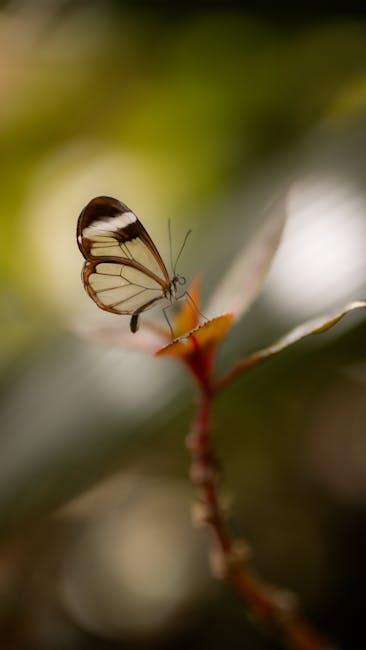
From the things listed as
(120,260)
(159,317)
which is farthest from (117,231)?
(159,317)

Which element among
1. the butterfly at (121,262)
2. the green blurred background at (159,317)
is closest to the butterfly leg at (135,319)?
the butterfly at (121,262)

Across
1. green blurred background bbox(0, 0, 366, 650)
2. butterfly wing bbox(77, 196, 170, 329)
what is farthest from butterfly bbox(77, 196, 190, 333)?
green blurred background bbox(0, 0, 366, 650)

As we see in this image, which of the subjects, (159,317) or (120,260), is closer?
(120,260)

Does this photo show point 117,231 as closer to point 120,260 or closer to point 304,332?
point 120,260

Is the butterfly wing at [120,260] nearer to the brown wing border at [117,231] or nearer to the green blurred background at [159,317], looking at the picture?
the brown wing border at [117,231]

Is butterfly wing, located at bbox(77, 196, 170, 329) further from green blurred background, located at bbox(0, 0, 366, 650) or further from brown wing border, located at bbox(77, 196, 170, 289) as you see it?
green blurred background, located at bbox(0, 0, 366, 650)

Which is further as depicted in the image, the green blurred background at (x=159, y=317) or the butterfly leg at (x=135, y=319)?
the green blurred background at (x=159, y=317)
